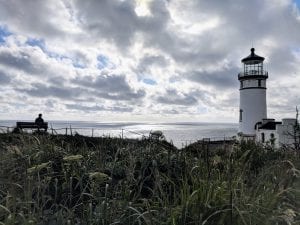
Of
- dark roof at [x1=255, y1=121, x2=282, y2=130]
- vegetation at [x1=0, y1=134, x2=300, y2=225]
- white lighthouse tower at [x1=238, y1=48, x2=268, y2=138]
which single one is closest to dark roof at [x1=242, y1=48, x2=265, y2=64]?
white lighthouse tower at [x1=238, y1=48, x2=268, y2=138]

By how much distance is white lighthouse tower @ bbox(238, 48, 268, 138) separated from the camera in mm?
41938

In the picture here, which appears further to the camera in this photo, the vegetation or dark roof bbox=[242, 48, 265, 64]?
dark roof bbox=[242, 48, 265, 64]

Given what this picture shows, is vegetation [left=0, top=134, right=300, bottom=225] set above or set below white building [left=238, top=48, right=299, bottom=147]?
below

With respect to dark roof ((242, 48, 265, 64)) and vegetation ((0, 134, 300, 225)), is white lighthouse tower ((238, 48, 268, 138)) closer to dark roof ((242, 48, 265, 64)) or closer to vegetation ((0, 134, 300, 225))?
dark roof ((242, 48, 265, 64))

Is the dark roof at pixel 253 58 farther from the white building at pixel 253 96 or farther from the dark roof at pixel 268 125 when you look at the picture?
the dark roof at pixel 268 125

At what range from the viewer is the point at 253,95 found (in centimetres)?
4212

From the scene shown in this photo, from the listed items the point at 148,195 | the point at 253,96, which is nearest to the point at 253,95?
the point at 253,96

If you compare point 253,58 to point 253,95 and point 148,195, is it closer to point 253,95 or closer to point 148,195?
point 253,95

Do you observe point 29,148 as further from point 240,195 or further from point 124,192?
point 240,195

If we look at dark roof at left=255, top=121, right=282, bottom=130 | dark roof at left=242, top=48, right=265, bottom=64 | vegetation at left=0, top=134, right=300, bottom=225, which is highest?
dark roof at left=242, top=48, right=265, bottom=64

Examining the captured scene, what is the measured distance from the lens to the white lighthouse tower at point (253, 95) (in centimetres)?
4194

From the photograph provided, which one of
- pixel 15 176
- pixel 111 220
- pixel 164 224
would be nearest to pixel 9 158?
pixel 15 176

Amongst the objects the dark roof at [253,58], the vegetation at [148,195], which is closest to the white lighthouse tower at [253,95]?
the dark roof at [253,58]

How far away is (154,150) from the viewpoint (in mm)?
6273
